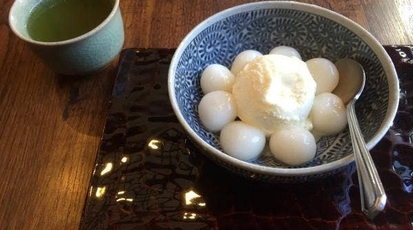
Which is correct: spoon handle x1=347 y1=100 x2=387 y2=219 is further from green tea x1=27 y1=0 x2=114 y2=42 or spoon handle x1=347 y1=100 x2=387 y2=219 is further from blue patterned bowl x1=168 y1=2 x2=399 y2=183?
green tea x1=27 y1=0 x2=114 y2=42

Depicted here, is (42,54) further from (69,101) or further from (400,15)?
(400,15)

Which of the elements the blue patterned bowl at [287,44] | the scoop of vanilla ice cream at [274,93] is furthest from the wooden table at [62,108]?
the scoop of vanilla ice cream at [274,93]

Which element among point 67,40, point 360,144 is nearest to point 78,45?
point 67,40

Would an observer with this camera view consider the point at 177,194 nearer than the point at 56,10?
Yes

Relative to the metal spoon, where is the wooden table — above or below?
below

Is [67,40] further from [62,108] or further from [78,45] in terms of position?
[62,108]

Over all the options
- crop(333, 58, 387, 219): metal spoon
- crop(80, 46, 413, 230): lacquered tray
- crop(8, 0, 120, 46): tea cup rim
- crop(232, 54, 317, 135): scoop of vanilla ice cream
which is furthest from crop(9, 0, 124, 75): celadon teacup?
crop(333, 58, 387, 219): metal spoon

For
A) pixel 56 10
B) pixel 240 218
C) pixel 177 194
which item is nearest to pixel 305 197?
pixel 240 218
